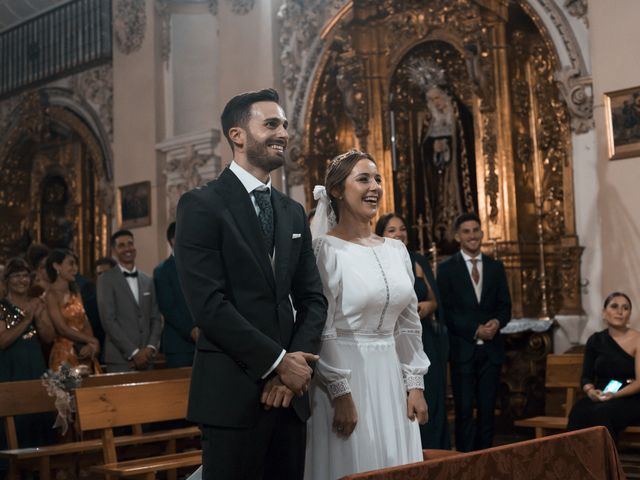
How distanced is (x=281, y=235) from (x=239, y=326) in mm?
381

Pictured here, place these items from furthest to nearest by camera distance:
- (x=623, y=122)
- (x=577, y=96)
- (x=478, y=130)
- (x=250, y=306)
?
(x=478, y=130)
(x=577, y=96)
(x=623, y=122)
(x=250, y=306)

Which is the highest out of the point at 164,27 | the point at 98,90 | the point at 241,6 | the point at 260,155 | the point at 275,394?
the point at 164,27

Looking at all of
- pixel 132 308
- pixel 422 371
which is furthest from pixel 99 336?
pixel 422 371

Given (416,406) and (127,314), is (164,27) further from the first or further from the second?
(416,406)

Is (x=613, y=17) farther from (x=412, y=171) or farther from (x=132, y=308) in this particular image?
(x=132, y=308)

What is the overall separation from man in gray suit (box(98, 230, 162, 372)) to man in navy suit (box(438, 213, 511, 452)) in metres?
2.39

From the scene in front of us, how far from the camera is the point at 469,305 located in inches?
268

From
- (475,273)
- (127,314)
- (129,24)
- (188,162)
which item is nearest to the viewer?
(475,273)

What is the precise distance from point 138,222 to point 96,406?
7.73 metres

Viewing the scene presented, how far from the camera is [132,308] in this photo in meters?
7.59


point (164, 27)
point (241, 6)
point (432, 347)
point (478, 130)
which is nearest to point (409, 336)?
point (432, 347)

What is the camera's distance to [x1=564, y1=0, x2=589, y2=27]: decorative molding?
8219 millimetres

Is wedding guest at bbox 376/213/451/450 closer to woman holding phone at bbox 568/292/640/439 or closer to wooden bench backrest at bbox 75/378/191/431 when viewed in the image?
woman holding phone at bbox 568/292/640/439

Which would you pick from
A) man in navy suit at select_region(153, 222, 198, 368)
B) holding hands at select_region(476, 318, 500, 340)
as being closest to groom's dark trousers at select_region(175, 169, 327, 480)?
holding hands at select_region(476, 318, 500, 340)
